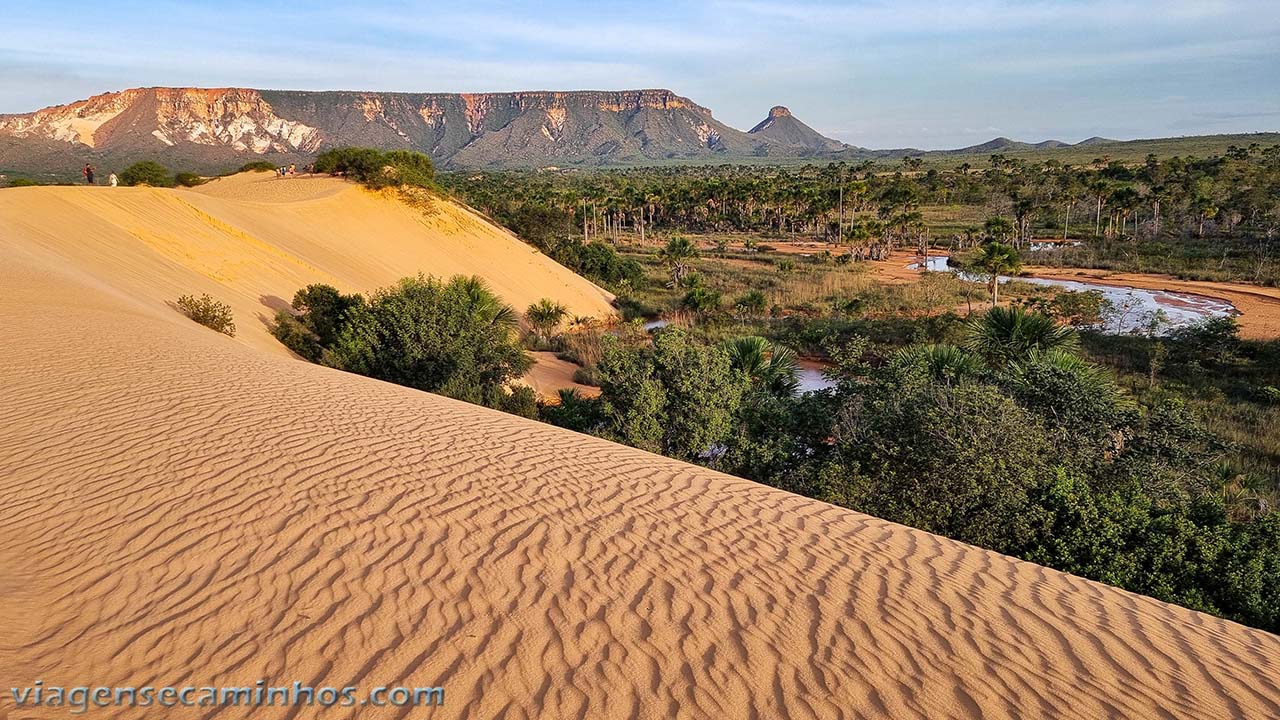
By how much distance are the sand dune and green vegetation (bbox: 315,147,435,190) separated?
32.9m

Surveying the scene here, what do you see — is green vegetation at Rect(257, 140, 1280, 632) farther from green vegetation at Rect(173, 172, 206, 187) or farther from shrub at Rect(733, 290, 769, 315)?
green vegetation at Rect(173, 172, 206, 187)

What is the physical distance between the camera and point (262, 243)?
2566cm

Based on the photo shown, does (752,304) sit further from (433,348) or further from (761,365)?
(433,348)

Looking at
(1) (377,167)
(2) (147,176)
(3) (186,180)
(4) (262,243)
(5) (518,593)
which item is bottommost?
(5) (518,593)

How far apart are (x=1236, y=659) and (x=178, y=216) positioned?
98.1 feet

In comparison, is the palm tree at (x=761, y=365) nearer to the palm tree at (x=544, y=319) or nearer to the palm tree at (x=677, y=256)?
the palm tree at (x=544, y=319)

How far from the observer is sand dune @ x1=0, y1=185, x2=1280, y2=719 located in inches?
143

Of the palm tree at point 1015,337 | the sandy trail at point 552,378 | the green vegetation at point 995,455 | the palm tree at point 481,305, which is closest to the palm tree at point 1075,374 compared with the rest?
the green vegetation at point 995,455

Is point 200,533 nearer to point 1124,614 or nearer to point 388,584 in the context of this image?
point 388,584

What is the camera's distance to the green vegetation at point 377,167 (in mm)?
38000

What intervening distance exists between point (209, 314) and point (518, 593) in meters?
14.6

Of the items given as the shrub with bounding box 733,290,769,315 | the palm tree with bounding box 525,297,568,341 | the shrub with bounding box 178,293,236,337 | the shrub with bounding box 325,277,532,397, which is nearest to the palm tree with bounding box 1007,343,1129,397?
the shrub with bounding box 325,277,532,397

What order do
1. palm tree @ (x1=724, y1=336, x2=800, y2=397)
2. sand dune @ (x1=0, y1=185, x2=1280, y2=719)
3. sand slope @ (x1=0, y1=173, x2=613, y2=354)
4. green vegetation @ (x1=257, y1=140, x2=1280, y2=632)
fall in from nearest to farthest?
1. sand dune @ (x1=0, y1=185, x2=1280, y2=719)
2. green vegetation @ (x1=257, y1=140, x2=1280, y2=632)
3. palm tree @ (x1=724, y1=336, x2=800, y2=397)
4. sand slope @ (x1=0, y1=173, x2=613, y2=354)

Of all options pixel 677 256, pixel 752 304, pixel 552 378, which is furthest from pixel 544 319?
pixel 677 256
